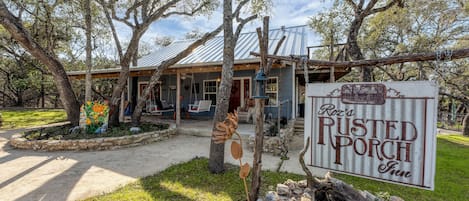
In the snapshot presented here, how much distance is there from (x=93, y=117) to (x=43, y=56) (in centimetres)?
221

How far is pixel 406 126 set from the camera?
1734 mm

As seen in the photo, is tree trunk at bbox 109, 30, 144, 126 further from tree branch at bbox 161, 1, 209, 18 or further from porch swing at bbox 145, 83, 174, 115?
porch swing at bbox 145, 83, 174, 115

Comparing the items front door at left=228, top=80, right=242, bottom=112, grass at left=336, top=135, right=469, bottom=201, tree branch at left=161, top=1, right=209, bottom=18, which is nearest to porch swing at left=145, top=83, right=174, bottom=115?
front door at left=228, top=80, right=242, bottom=112

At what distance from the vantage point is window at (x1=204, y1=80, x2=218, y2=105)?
1029 cm

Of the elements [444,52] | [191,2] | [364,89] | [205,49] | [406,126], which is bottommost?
[406,126]

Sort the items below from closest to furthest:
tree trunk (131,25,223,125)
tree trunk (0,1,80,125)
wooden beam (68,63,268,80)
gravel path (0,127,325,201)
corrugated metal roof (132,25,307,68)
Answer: gravel path (0,127,325,201) → tree trunk (0,1,80,125) → wooden beam (68,63,268,80) → tree trunk (131,25,223,125) → corrugated metal roof (132,25,307,68)

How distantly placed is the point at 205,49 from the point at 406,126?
10.6 meters

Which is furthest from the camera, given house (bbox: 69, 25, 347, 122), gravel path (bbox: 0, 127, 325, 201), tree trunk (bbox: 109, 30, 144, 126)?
house (bbox: 69, 25, 347, 122)

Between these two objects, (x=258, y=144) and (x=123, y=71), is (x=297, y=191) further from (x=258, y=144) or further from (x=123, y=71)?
(x=123, y=71)

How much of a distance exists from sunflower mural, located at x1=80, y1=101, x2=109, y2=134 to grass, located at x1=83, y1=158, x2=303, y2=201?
3.56 m

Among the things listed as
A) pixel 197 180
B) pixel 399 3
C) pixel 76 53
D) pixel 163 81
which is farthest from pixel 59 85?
pixel 76 53

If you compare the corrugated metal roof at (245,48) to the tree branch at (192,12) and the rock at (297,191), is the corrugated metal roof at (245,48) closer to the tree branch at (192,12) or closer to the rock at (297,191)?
the tree branch at (192,12)

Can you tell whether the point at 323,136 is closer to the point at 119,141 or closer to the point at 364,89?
the point at 364,89

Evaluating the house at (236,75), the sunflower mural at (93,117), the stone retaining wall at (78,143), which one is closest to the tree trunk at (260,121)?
the house at (236,75)
